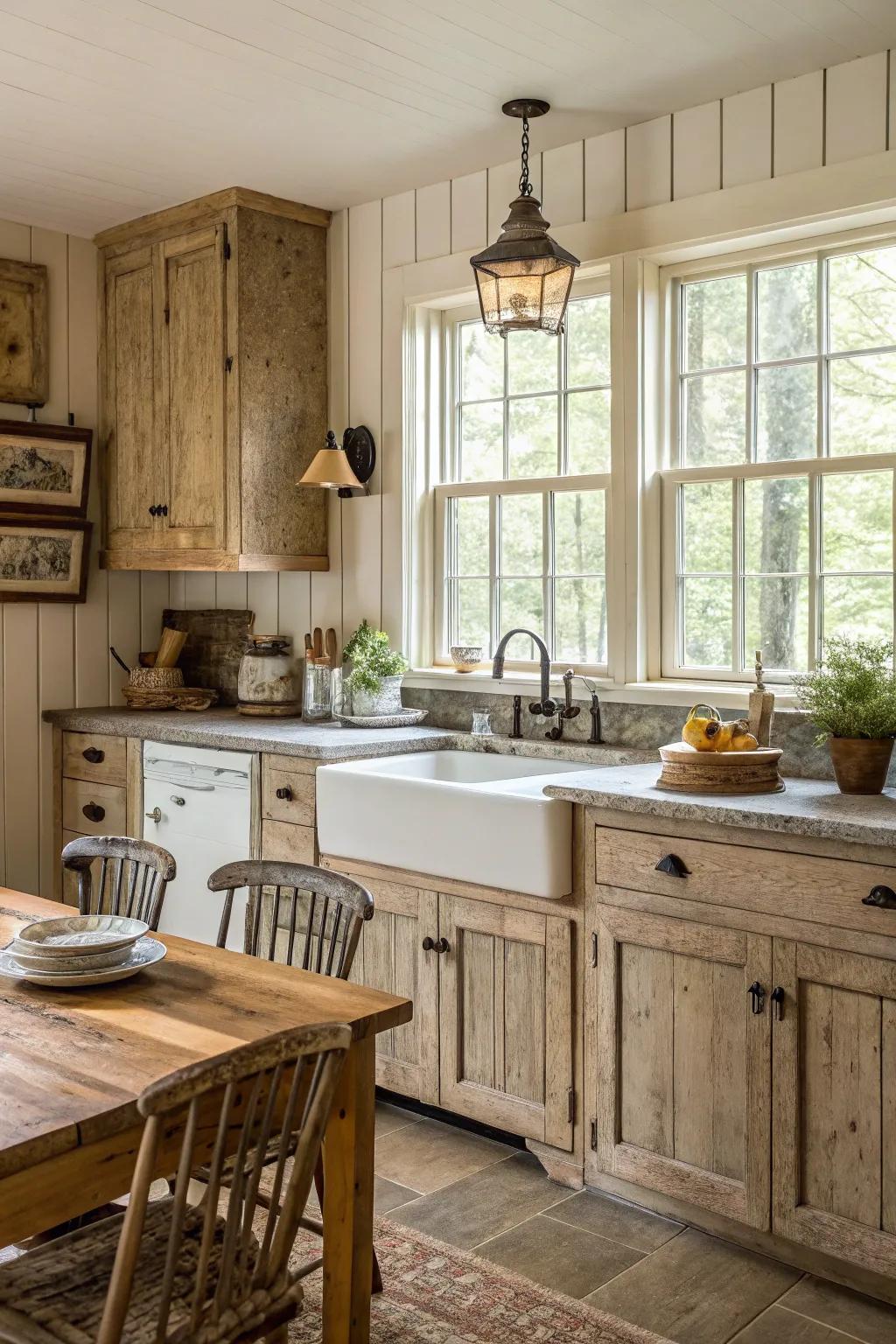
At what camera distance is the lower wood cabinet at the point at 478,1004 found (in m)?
2.98

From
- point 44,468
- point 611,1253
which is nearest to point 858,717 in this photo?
point 611,1253

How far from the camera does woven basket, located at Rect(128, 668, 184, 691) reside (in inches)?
185

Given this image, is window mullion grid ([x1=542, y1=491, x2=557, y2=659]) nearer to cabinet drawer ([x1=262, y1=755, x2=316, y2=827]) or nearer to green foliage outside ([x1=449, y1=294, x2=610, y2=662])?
green foliage outside ([x1=449, y1=294, x2=610, y2=662])

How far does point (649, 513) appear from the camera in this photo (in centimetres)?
358

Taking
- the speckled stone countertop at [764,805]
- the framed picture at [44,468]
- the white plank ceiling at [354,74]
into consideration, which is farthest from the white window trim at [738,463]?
the framed picture at [44,468]

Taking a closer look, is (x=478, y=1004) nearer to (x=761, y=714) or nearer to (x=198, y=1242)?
(x=761, y=714)

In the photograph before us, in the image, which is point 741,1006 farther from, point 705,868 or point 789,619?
point 789,619

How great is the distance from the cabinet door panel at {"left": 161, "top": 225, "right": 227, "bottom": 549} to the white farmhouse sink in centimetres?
128

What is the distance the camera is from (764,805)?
2611 mm

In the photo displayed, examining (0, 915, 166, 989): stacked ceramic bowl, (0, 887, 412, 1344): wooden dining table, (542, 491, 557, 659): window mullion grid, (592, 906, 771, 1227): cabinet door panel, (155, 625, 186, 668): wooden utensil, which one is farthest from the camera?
(155, 625, 186, 668): wooden utensil

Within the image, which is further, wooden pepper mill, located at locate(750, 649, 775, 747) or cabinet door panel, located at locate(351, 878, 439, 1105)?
cabinet door panel, located at locate(351, 878, 439, 1105)

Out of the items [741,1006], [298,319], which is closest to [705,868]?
[741,1006]

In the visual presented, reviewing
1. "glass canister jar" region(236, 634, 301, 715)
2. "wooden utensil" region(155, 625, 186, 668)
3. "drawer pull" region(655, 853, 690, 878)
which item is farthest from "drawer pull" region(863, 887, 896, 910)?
"wooden utensil" region(155, 625, 186, 668)

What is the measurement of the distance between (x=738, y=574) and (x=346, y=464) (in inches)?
55.1
